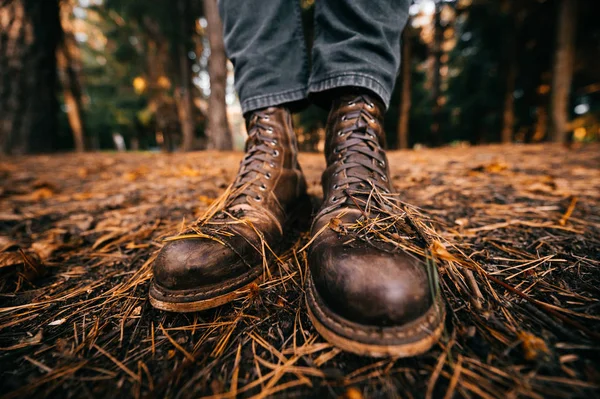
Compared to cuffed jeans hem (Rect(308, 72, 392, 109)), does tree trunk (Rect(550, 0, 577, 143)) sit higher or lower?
higher

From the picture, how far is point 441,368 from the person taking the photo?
50 cm

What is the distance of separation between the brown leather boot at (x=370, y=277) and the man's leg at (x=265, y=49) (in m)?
0.58

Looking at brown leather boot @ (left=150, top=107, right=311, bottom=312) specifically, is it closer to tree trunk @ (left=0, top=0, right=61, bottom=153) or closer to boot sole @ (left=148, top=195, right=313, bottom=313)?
boot sole @ (left=148, top=195, right=313, bottom=313)

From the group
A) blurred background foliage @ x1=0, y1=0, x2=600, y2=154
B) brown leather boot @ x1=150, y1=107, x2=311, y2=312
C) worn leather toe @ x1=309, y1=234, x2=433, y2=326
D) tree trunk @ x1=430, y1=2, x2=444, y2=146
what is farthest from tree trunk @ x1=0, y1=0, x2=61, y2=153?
tree trunk @ x1=430, y1=2, x2=444, y2=146

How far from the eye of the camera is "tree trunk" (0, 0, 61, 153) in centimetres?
381

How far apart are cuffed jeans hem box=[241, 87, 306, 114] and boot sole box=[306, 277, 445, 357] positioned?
36.9 inches

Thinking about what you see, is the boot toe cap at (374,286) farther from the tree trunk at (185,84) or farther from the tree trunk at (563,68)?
the tree trunk at (185,84)

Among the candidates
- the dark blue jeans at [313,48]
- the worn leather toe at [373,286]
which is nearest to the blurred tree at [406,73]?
the dark blue jeans at [313,48]

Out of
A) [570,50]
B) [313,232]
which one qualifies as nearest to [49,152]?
[313,232]

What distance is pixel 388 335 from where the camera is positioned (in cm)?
53

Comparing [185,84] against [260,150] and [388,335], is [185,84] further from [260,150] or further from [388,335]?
[388,335]

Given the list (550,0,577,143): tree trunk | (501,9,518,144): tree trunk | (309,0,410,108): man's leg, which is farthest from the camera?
(501,9,518,144): tree trunk

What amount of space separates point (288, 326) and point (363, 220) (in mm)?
364

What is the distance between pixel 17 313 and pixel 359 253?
1022mm
